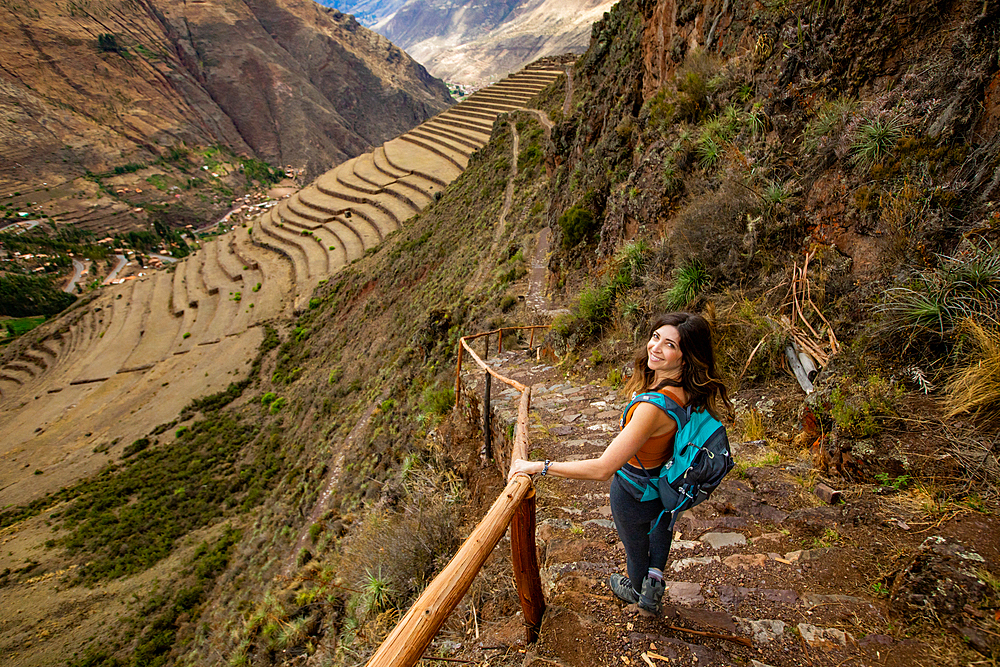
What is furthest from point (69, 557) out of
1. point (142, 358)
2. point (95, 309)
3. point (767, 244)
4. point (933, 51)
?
point (95, 309)

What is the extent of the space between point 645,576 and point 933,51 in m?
5.42

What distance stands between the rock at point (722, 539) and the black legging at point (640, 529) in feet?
3.42

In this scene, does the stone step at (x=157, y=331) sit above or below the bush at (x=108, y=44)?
below

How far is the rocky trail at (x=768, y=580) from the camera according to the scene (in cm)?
207

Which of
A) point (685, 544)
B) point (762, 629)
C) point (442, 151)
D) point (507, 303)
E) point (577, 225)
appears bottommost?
point (685, 544)

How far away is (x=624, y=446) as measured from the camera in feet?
6.28

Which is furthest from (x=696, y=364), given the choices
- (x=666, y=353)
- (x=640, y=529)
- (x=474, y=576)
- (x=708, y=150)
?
(x=708, y=150)

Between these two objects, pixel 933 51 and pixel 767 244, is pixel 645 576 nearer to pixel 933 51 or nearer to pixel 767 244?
pixel 767 244

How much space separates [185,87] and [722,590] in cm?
14196

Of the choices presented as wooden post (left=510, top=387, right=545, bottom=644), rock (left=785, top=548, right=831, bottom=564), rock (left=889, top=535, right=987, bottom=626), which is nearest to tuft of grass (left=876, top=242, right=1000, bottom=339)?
rock (left=889, top=535, right=987, bottom=626)

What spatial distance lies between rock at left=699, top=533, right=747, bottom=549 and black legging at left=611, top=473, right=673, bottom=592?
1043 millimetres

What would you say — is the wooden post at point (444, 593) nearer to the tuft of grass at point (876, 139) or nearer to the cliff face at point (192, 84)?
the tuft of grass at point (876, 139)

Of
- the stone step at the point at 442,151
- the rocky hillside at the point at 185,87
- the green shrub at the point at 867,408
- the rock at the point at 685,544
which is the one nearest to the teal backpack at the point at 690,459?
the rock at the point at 685,544

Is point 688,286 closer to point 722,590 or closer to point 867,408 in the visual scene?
point 867,408
